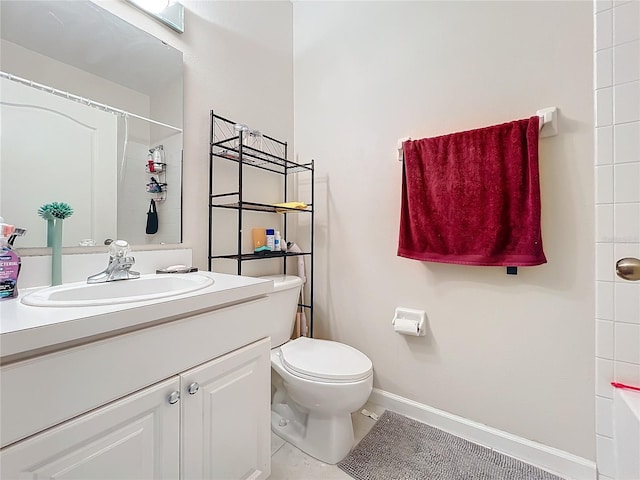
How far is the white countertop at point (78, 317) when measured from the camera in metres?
0.50

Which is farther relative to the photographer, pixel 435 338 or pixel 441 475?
pixel 435 338

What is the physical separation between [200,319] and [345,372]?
65 centimetres

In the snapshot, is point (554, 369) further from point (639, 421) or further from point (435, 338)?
point (639, 421)

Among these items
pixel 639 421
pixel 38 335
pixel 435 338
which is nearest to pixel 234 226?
pixel 38 335

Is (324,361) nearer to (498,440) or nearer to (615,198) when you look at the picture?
(498,440)

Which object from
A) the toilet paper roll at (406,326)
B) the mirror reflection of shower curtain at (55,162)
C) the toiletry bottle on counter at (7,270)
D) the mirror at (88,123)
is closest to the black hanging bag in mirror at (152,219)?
the mirror at (88,123)

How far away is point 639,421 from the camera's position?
62 centimetres

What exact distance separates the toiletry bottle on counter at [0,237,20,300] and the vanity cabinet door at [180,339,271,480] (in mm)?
500

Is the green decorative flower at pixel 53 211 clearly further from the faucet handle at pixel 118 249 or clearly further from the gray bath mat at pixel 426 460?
the gray bath mat at pixel 426 460

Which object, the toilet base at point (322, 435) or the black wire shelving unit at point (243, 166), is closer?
the toilet base at point (322, 435)

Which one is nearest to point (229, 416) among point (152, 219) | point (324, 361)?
point (324, 361)

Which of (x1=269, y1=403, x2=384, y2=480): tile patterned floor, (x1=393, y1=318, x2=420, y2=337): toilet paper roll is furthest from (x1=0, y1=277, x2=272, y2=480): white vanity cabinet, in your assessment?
(x1=393, y1=318, x2=420, y2=337): toilet paper roll

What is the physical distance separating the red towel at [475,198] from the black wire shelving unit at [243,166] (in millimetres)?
621

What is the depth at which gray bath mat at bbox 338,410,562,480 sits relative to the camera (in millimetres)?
1129
